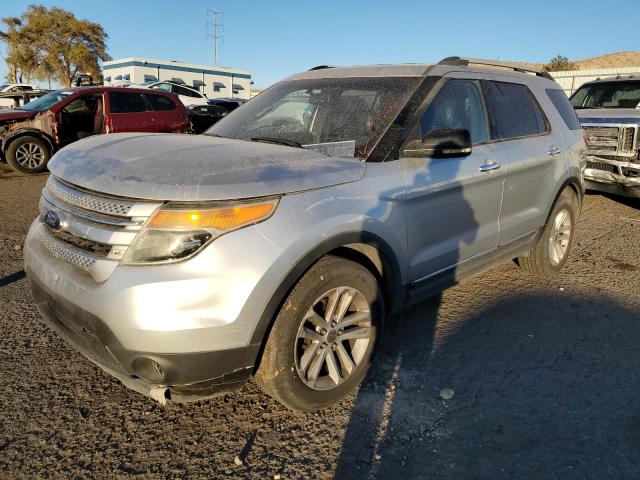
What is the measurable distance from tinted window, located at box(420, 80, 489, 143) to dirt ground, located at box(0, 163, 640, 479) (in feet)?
4.65

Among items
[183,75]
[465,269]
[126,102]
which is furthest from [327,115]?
[183,75]

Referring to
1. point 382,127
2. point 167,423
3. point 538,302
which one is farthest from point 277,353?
point 538,302

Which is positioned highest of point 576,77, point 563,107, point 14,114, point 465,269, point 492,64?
point 576,77

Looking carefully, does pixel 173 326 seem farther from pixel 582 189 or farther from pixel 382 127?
pixel 582 189

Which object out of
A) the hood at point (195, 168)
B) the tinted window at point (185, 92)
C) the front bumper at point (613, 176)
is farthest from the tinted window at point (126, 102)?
the tinted window at point (185, 92)

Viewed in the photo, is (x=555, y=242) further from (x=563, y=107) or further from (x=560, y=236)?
(x=563, y=107)

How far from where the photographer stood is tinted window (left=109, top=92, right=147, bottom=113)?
10.1m

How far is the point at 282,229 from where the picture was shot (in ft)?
7.45

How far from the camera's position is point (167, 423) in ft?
8.51

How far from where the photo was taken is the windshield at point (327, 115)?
10.0ft

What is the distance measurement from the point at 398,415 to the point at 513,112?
2629 mm

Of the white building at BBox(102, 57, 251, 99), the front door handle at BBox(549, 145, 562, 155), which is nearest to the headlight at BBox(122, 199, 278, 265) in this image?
the front door handle at BBox(549, 145, 562, 155)

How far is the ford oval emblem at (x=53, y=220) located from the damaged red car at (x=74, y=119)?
7802mm

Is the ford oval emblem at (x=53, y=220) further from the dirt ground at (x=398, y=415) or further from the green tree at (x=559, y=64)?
the green tree at (x=559, y=64)
